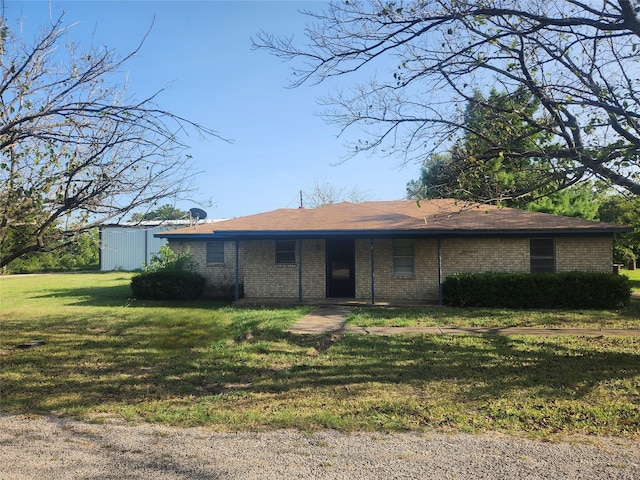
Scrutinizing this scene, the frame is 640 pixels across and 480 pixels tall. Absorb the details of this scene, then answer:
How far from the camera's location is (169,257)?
1855 centimetres

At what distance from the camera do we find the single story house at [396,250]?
15.1m

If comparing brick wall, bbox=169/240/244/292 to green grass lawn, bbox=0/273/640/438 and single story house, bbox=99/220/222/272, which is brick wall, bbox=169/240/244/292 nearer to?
green grass lawn, bbox=0/273/640/438

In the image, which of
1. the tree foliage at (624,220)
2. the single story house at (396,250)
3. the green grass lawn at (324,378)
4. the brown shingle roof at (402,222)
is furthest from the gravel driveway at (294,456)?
the tree foliage at (624,220)

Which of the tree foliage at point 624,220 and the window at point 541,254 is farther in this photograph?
the tree foliage at point 624,220

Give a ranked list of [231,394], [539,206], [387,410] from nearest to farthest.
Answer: [387,410] → [231,394] → [539,206]

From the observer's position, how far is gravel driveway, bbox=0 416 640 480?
368 cm

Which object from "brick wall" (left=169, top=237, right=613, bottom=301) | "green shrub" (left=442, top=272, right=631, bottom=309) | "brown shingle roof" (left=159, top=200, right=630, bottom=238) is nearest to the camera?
"green shrub" (left=442, top=272, right=631, bottom=309)

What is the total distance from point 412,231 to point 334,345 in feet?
21.7

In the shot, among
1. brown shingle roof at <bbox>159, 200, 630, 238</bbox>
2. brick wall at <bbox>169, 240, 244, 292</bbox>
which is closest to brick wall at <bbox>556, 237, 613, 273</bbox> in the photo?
brown shingle roof at <bbox>159, 200, 630, 238</bbox>

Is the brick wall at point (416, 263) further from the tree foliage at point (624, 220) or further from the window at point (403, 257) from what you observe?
the tree foliage at point (624, 220)

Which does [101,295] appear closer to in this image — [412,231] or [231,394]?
[412,231]

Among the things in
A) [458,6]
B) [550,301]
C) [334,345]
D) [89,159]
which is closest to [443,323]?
[334,345]

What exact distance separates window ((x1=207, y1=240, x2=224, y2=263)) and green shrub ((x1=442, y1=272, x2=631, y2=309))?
9.87 metres

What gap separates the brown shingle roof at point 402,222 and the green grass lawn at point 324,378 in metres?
3.84
